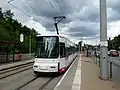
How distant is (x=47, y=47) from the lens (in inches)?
664

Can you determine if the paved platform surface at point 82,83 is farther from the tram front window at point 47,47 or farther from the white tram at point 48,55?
the tram front window at point 47,47

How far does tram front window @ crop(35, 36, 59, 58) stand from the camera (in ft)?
55.2

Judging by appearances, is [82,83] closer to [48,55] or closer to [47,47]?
[48,55]

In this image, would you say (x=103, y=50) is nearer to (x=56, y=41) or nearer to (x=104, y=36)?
(x=104, y=36)

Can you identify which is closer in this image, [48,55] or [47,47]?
[48,55]

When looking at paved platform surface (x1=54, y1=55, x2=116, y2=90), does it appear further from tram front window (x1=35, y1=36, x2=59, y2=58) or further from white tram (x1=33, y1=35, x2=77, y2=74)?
tram front window (x1=35, y1=36, x2=59, y2=58)

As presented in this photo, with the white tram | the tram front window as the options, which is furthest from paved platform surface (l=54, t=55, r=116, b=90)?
the tram front window

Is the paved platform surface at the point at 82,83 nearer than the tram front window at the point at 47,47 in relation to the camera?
Yes

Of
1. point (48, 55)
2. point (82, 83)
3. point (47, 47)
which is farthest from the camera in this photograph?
point (47, 47)

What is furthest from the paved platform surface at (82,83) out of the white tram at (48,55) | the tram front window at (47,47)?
the tram front window at (47,47)

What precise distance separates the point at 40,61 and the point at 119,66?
7.81 metres

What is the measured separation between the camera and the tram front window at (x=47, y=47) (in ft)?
55.2

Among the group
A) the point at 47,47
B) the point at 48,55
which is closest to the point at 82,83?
the point at 48,55

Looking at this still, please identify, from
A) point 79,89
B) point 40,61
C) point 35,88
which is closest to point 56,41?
point 40,61
